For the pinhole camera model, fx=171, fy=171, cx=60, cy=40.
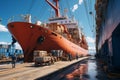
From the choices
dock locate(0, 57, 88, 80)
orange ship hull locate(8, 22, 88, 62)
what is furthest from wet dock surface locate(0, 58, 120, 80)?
orange ship hull locate(8, 22, 88, 62)

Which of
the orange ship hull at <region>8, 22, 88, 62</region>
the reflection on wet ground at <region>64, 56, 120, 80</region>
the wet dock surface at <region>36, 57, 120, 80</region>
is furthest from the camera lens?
the orange ship hull at <region>8, 22, 88, 62</region>

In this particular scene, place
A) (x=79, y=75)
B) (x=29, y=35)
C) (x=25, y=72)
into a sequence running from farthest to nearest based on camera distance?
(x=29, y=35) → (x=25, y=72) → (x=79, y=75)

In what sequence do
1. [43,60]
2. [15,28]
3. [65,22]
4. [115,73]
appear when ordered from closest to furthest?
[115,73], [43,60], [15,28], [65,22]

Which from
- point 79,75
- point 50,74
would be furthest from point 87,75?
point 50,74

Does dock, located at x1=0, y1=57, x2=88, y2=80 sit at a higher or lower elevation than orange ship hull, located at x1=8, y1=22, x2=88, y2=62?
lower

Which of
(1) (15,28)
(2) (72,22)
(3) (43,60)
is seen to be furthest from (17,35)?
(2) (72,22)

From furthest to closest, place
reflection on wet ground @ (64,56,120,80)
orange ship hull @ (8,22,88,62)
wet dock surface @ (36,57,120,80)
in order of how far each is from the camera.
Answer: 1. orange ship hull @ (8,22,88,62)
2. wet dock surface @ (36,57,120,80)
3. reflection on wet ground @ (64,56,120,80)

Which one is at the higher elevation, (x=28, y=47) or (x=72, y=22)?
(x=72, y=22)

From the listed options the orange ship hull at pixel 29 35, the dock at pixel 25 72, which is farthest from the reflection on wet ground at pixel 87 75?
the orange ship hull at pixel 29 35

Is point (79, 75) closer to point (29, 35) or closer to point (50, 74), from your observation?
point (50, 74)

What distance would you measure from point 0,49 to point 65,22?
17604 mm

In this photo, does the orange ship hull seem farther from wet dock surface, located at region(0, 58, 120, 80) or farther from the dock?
wet dock surface, located at region(0, 58, 120, 80)

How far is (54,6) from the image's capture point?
40594 millimetres

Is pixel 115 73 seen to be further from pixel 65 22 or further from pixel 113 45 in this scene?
pixel 65 22
